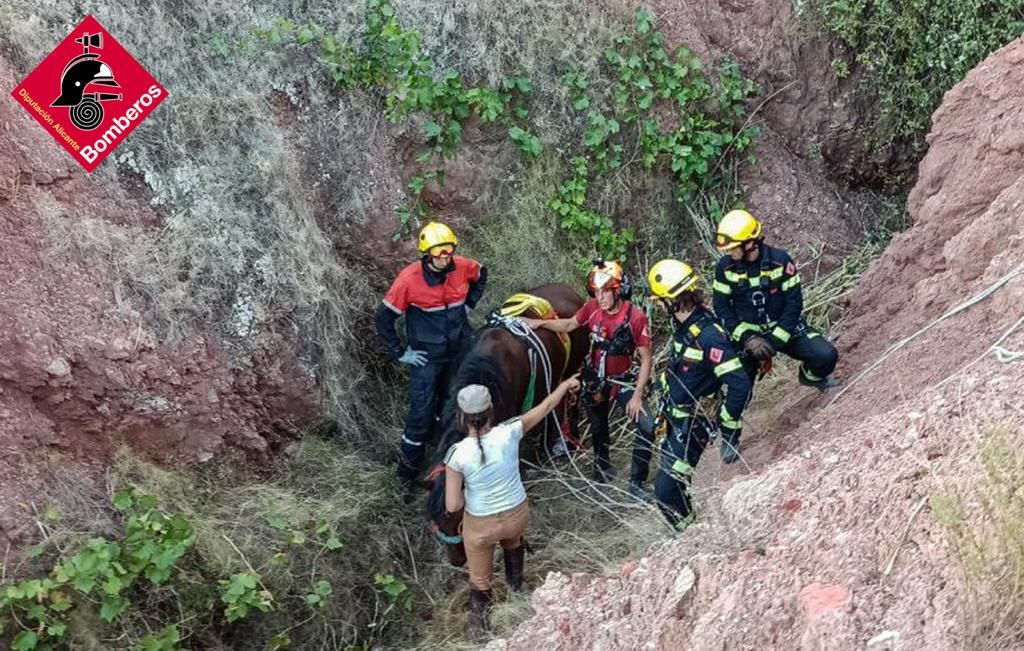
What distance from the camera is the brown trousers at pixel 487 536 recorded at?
18.0 feet

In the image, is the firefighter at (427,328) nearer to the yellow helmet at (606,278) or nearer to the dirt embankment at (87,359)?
the dirt embankment at (87,359)

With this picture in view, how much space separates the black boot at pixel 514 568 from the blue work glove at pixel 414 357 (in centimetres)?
174

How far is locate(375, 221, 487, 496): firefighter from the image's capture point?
6852mm

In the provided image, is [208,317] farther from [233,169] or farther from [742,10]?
[742,10]

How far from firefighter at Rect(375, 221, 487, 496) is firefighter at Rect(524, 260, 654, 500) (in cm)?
58

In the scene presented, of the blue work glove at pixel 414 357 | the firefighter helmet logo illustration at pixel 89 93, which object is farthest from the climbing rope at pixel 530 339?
the firefighter helmet logo illustration at pixel 89 93

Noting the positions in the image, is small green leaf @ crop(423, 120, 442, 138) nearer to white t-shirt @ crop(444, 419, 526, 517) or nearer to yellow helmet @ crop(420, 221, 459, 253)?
yellow helmet @ crop(420, 221, 459, 253)

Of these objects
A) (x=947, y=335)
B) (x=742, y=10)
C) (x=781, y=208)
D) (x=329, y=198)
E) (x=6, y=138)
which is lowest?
(x=947, y=335)

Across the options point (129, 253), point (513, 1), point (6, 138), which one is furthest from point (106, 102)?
point (513, 1)

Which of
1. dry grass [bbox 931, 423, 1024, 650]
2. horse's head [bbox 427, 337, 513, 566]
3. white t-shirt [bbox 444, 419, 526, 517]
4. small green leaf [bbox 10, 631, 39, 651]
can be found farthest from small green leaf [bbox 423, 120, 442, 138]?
dry grass [bbox 931, 423, 1024, 650]

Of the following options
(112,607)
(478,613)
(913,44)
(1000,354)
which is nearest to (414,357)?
(478,613)

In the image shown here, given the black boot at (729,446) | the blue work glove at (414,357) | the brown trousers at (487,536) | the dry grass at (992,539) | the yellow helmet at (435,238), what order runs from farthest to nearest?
the blue work glove at (414,357)
the yellow helmet at (435,238)
the black boot at (729,446)
the brown trousers at (487,536)
the dry grass at (992,539)

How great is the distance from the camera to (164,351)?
6.65m

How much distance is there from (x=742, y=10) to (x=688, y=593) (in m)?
6.76
